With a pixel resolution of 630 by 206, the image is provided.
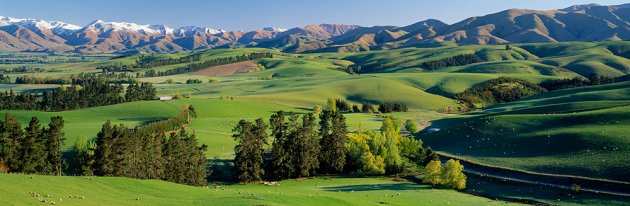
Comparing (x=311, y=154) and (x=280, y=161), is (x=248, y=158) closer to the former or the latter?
(x=280, y=161)

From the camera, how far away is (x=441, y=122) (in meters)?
165

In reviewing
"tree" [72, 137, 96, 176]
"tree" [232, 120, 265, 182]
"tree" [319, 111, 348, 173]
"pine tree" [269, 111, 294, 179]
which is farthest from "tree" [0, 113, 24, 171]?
"tree" [319, 111, 348, 173]

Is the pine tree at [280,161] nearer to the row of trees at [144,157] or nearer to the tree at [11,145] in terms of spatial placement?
the row of trees at [144,157]

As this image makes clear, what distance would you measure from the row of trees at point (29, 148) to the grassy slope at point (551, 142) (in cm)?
7756

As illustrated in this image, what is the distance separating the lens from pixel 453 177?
284 feet

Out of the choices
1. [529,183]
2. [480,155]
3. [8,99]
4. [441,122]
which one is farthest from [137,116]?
[529,183]

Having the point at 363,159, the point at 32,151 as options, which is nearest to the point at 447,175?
the point at 363,159

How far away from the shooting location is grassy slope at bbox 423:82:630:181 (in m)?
92.1

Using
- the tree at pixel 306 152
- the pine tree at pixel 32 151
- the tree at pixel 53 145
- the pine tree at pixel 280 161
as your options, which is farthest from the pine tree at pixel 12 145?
the tree at pixel 306 152

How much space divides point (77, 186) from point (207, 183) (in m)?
41.8

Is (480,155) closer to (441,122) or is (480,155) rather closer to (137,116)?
(441,122)

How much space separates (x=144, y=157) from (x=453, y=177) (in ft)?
161

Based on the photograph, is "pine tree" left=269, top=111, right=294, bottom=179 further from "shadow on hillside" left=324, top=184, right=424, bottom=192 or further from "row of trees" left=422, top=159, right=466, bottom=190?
"row of trees" left=422, top=159, right=466, bottom=190

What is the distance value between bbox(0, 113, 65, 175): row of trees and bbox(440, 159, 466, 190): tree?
6089cm
